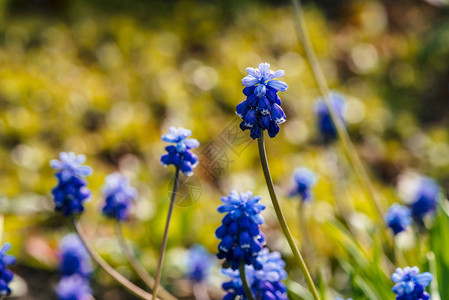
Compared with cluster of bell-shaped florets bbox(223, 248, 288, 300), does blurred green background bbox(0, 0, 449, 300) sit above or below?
above

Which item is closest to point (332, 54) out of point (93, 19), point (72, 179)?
point (93, 19)

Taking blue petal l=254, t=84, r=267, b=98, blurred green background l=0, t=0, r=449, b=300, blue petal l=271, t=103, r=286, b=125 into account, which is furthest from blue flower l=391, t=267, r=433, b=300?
blue petal l=254, t=84, r=267, b=98

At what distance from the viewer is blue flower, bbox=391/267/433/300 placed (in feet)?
6.67

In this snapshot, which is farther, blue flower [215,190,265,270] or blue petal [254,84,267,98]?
blue flower [215,190,265,270]

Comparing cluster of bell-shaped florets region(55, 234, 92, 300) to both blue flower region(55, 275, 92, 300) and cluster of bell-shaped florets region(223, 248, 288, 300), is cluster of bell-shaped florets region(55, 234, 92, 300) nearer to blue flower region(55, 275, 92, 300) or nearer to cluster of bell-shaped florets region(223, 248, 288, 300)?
blue flower region(55, 275, 92, 300)

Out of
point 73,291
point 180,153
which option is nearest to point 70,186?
point 180,153

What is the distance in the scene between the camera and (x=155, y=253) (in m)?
4.06

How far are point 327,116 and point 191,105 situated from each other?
7.29 feet

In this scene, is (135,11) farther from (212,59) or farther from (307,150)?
(307,150)

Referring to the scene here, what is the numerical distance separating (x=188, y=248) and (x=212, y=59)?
9.98 feet

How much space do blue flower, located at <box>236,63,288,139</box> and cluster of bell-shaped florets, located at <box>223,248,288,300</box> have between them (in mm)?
585

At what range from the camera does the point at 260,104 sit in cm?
185

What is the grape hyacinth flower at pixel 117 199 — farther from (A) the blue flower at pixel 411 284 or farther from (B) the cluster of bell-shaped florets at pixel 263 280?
(A) the blue flower at pixel 411 284

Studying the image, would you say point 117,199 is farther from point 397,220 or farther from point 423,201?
point 423,201
